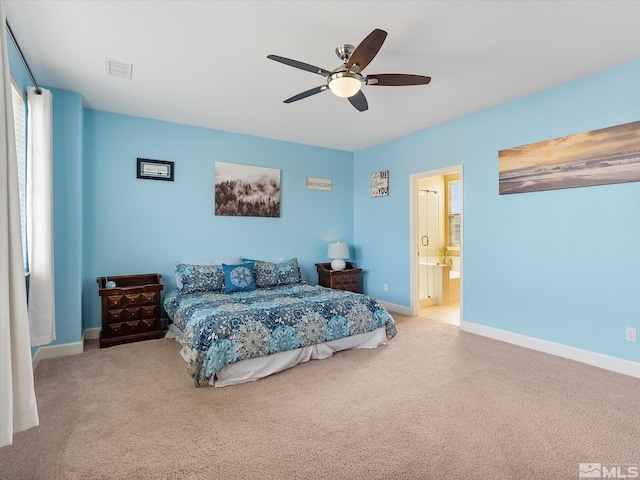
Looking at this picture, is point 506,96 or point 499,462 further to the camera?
point 506,96

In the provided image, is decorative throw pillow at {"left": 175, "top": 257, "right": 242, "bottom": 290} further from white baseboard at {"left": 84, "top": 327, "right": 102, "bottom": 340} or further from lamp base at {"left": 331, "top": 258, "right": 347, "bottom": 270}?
lamp base at {"left": 331, "top": 258, "right": 347, "bottom": 270}

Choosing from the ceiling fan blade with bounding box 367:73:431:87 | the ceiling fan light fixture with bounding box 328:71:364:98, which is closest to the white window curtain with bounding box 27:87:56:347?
the ceiling fan light fixture with bounding box 328:71:364:98

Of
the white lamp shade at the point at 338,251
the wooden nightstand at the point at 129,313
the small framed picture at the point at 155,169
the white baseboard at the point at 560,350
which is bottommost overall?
the white baseboard at the point at 560,350

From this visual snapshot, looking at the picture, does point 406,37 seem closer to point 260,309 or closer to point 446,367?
point 260,309

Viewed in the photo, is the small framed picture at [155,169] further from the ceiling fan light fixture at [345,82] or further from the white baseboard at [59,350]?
the ceiling fan light fixture at [345,82]

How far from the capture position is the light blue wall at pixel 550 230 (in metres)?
2.99

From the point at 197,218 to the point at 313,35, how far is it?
9.70ft

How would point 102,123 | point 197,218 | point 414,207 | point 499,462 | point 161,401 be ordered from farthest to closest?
point 414,207 → point 197,218 → point 102,123 → point 161,401 → point 499,462

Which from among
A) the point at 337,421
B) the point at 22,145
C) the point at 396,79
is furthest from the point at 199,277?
the point at 396,79

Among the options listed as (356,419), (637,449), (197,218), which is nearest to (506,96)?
(637,449)

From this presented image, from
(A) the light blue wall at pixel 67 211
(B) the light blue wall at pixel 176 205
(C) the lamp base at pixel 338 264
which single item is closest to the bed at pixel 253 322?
(B) the light blue wall at pixel 176 205

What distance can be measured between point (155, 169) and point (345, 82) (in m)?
2.97

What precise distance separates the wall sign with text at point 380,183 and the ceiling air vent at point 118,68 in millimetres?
3680

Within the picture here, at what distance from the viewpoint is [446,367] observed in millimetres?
3123
